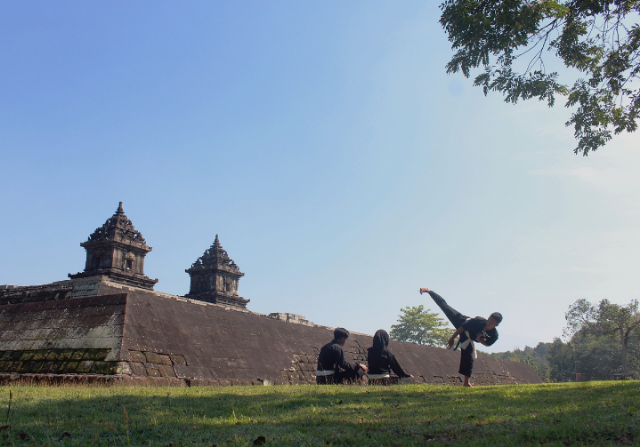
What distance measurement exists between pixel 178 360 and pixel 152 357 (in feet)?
1.96

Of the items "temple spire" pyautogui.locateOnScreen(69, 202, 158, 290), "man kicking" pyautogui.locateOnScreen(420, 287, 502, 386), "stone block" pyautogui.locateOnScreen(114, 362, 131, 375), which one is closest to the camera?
"stone block" pyautogui.locateOnScreen(114, 362, 131, 375)

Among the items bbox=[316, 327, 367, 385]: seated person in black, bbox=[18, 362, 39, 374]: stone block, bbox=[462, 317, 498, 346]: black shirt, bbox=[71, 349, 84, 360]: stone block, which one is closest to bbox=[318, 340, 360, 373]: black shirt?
bbox=[316, 327, 367, 385]: seated person in black

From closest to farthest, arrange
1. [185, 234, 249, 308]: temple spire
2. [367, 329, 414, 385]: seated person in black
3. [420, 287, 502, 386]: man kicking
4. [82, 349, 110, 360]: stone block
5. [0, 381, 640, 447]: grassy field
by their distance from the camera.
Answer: [0, 381, 640, 447]: grassy field < [82, 349, 110, 360]: stone block < [420, 287, 502, 386]: man kicking < [367, 329, 414, 385]: seated person in black < [185, 234, 249, 308]: temple spire

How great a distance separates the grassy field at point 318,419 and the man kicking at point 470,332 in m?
2.28

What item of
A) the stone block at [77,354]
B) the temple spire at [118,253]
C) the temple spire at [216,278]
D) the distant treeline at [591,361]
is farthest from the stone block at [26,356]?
the distant treeline at [591,361]

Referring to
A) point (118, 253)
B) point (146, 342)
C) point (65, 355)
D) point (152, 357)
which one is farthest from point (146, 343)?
point (118, 253)

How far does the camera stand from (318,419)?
405 cm

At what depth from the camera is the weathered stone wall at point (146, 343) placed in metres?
8.06

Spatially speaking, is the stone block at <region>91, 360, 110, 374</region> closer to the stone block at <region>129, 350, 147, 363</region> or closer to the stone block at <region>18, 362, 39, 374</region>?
the stone block at <region>129, 350, 147, 363</region>

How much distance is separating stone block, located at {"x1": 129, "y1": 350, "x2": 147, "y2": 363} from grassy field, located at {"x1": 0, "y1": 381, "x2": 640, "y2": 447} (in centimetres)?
222


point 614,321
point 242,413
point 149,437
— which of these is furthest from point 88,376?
point 614,321

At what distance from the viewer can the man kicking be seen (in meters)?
8.05

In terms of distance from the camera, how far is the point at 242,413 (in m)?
4.38

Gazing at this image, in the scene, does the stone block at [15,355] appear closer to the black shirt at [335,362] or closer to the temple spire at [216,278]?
the black shirt at [335,362]
